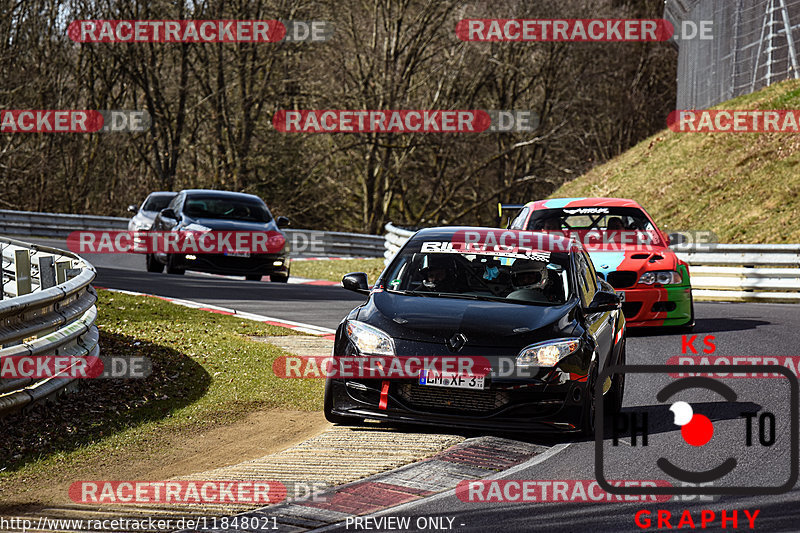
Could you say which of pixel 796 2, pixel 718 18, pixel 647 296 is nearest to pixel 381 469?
pixel 647 296

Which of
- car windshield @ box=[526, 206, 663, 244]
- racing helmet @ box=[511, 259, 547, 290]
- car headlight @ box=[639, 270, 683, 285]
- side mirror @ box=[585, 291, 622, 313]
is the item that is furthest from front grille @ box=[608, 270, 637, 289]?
side mirror @ box=[585, 291, 622, 313]

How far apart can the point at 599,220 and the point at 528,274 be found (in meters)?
6.00

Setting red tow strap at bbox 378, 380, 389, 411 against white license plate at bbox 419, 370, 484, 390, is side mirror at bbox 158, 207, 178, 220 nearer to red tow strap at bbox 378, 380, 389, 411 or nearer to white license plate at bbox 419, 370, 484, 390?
red tow strap at bbox 378, 380, 389, 411

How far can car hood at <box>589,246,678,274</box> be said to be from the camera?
44.5ft

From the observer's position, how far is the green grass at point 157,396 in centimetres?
767

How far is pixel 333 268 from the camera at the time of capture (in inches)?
1118

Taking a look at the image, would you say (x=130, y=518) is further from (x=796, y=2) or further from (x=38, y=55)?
(x=38, y=55)

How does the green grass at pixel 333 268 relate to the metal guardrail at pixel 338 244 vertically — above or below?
below

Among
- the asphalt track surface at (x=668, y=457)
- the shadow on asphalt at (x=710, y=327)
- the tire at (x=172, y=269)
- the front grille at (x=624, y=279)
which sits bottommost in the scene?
the shadow on asphalt at (x=710, y=327)

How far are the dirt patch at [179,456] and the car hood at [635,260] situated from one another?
5.75 m

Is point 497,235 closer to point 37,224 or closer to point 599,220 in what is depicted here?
point 599,220

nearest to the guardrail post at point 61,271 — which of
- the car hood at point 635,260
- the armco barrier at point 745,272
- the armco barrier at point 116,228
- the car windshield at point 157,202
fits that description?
the car hood at point 635,260

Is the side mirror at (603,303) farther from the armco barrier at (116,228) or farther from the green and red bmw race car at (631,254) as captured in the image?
the armco barrier at (116,228)

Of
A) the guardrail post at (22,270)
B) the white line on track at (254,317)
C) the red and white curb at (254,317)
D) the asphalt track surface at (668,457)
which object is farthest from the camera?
the white line on track at (254,317)
